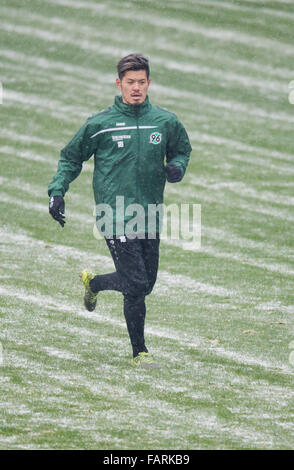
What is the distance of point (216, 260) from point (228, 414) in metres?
5.24

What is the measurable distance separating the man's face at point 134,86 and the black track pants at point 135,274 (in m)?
0.95

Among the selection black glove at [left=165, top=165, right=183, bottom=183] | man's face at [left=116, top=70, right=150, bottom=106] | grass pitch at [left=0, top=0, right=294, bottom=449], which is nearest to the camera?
grass pitch at [left=0, top=0, right=294, bottom=449]

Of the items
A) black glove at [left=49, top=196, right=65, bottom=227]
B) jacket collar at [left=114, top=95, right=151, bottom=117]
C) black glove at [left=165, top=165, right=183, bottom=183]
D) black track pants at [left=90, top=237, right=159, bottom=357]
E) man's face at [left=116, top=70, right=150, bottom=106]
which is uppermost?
man's face at [left=116, top=70, right=150, bottom=106]

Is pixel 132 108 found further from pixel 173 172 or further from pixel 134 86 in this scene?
pixel 173 172

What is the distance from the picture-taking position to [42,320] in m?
8.40

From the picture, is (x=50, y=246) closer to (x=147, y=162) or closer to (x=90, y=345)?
(x=90, y=345)

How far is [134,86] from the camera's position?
22.7ft

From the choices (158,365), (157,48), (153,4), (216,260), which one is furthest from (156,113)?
(153,4)

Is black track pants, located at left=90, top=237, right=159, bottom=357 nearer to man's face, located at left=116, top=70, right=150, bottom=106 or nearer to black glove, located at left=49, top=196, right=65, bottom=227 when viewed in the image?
black glove, located at left=49, top=196, right=65, bottom=227

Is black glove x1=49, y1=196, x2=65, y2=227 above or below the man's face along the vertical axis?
below

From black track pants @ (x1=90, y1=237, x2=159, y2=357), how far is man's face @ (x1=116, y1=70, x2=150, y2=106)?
950 mm

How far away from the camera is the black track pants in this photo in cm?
696

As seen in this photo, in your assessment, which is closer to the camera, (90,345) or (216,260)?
(90,345)

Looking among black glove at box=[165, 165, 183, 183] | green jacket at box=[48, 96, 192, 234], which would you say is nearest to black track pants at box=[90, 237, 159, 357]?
green jacket at box=[48, 96, 192, 234]
